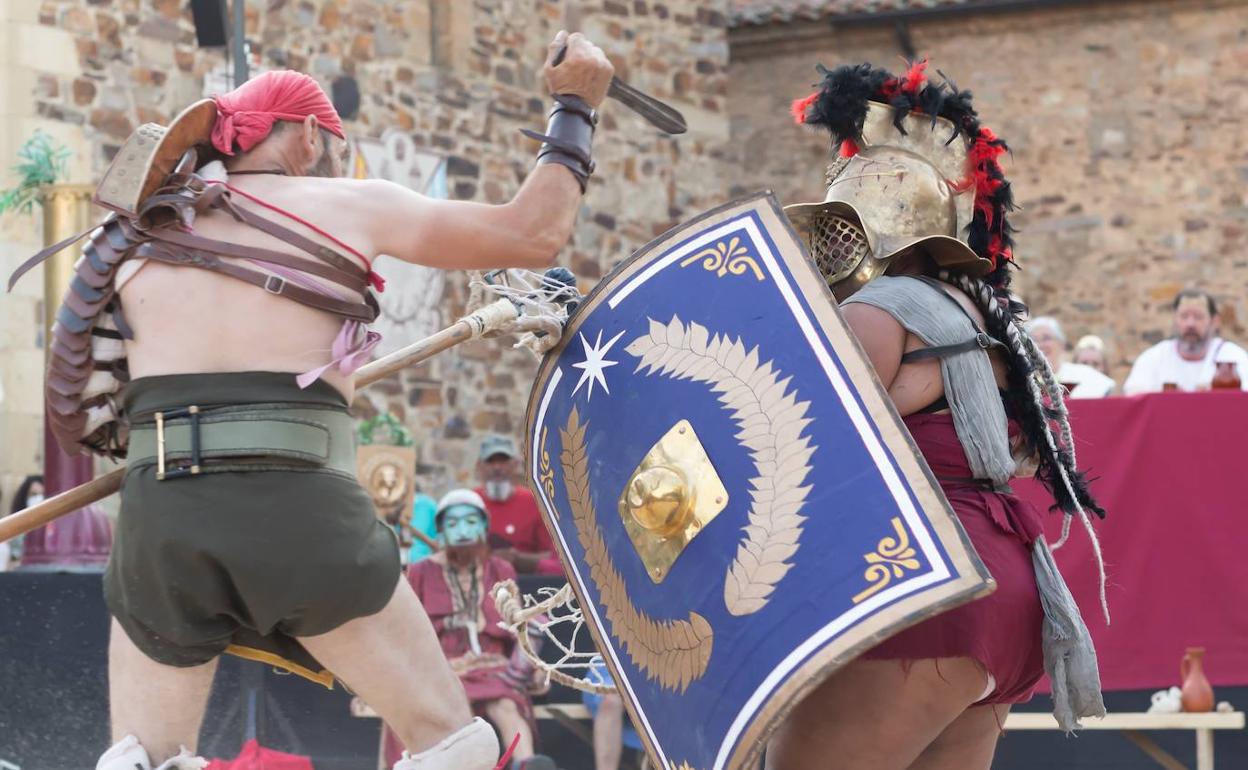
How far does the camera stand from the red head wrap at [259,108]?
371 centimetres

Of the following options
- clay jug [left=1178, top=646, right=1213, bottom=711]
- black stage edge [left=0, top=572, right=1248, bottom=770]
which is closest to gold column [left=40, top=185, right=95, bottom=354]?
black stage edge [left=0, top=572, right=1248, bottom=770]

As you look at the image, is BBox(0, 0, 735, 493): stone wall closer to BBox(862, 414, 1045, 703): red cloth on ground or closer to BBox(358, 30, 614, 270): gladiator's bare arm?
BBox(358, 30, 614, 270): gladiator's bare arm

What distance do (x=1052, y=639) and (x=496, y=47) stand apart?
11628mm

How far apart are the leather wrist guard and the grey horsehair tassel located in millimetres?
1176

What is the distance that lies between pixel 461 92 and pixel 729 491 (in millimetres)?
11318

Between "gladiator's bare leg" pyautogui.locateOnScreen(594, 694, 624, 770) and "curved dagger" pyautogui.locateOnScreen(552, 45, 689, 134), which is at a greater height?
"curved dagger" pyautogui.locateOnScreen(552, 45, 689, 134)

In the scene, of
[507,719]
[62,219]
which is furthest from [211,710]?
[62,219]

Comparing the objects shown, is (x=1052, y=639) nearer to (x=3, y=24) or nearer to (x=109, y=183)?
(x=109, y=183)

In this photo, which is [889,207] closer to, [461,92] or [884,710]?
[884,710]

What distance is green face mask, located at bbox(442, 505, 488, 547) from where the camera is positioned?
8812mm

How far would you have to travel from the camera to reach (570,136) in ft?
12.4

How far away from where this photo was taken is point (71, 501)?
12.9ft

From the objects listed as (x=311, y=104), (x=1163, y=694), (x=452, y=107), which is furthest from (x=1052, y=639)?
(x=452, y=107)

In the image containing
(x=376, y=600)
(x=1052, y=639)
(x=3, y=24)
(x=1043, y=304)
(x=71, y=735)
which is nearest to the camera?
(x=376, y=600)
